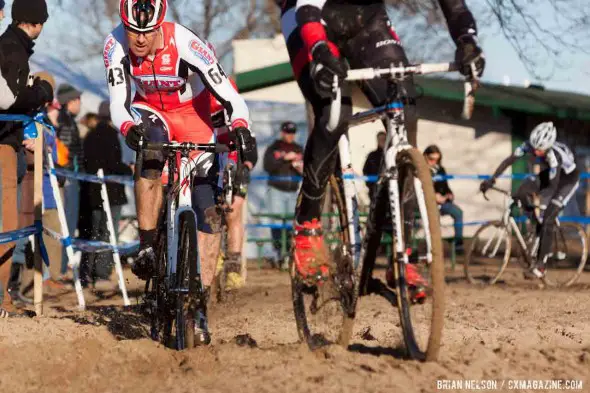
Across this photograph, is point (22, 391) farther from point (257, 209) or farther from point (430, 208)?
point (257, 209)

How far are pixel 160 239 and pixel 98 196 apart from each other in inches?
247

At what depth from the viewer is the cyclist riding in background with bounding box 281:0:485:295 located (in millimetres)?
5609

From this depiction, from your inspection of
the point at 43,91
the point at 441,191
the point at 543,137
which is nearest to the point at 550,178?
the point at 543,137

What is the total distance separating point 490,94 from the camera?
23281 millimetres

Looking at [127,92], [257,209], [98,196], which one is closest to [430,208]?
[127,92]

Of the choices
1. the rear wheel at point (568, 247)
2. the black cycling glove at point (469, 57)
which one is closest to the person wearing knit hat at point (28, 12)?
the black cycling glove at point (469, 57)

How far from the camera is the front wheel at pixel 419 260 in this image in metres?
5.29

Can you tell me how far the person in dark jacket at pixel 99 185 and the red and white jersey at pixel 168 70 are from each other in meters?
5.76

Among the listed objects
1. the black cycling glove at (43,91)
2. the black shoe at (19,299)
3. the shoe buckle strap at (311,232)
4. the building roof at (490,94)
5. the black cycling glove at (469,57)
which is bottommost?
the black shoe at (19,299)

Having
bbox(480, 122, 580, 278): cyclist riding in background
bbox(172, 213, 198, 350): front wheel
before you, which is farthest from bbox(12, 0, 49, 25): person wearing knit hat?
bbox(480, 122, 580, 278): cyclist riding in background

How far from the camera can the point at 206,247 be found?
7.29 meters

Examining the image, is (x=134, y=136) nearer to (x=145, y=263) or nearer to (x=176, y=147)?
(x=176, y=147)

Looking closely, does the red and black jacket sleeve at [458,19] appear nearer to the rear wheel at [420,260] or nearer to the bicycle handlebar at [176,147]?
the rear wheel at [420,260]

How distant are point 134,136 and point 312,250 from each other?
1253mm
